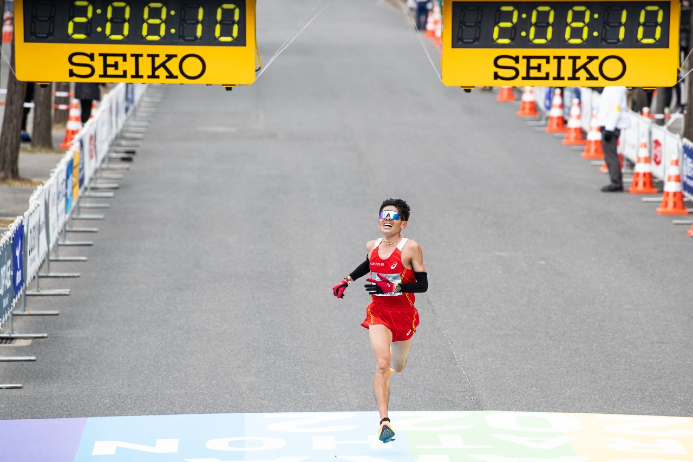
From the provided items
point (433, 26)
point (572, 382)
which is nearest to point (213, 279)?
point (572, 382)

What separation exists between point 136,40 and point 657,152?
498 inches

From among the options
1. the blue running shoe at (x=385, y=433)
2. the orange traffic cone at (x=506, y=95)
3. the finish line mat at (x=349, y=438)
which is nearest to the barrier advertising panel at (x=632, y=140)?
the orange traffic cone at (x=506, y=95)

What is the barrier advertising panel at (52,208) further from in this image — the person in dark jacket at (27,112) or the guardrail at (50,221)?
the person in dark jacket at (27,112)

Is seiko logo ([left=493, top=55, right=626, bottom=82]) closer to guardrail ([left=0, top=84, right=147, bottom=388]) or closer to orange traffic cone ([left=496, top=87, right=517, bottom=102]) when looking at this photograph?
guardrail ([left=0, top=84, right=147, bottom=388])

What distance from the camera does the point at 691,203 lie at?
21.2m

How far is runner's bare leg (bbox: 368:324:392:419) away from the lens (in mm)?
9812

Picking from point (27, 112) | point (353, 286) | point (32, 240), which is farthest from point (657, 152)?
point (27, 112)

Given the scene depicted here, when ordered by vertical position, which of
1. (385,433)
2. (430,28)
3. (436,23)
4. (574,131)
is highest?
(436,23)

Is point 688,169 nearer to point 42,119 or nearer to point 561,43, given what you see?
point 561,43

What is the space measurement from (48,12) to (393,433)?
17.7ft

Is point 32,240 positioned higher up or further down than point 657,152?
further down

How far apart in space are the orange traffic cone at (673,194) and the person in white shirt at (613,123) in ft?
5.18

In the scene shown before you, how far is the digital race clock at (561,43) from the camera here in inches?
480

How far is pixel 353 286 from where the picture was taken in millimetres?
15641
